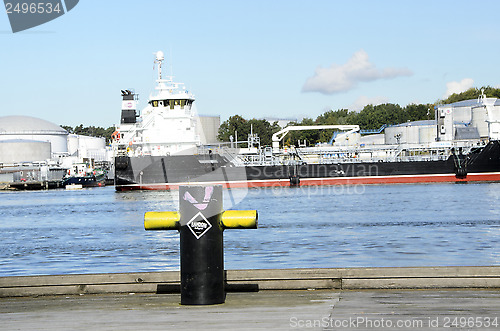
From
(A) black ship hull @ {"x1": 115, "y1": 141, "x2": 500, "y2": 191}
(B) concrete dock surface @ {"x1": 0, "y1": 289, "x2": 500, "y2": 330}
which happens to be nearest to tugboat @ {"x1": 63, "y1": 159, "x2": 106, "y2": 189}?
(A) black ship hull @ {"x1": 115, "y1": 141, "x2": 500, "y2": 191}

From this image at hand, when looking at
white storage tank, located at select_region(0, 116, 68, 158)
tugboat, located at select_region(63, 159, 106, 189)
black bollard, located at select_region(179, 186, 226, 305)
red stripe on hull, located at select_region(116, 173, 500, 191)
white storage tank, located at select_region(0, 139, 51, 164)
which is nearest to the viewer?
black bollard, located at select_region(179, 186, 226, 305)

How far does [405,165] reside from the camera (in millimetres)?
55094

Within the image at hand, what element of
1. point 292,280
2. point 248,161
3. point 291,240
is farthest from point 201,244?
point 248,161

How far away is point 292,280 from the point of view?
17.9 feet

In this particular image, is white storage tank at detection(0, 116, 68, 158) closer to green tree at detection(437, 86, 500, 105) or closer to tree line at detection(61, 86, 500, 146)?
tree line at detection(61, 86, 500, 146)

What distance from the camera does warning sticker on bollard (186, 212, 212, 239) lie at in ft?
15.9

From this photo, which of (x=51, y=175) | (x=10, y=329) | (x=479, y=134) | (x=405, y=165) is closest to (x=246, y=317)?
(x=10, y=329)

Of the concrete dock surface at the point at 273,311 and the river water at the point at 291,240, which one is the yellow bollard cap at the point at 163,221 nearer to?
the concrete dock surface at the point at 273,311

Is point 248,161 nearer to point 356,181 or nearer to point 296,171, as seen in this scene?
point 296,171

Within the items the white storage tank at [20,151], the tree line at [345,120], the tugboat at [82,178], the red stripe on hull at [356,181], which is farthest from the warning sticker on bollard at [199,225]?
the white storage tank at [20,151]

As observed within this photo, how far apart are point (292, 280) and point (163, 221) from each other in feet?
4.02

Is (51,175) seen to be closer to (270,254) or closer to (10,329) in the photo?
(270,254)

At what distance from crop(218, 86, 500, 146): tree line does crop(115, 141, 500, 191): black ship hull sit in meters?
49.8

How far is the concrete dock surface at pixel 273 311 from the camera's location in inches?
162
